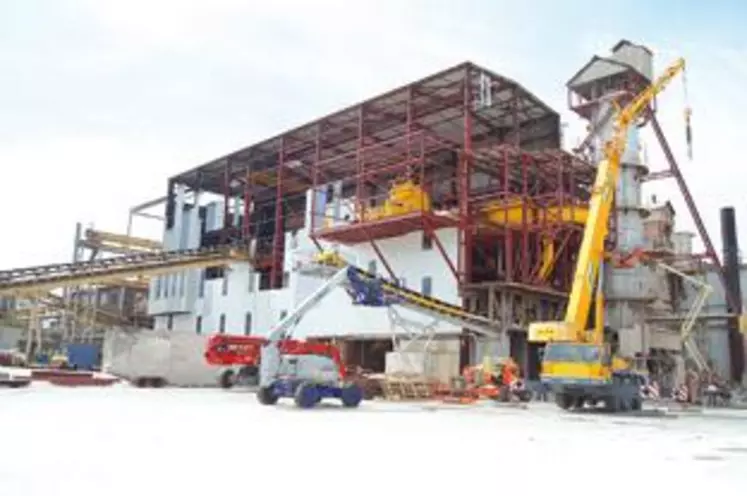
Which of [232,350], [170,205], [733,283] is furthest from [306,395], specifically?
[170,205]

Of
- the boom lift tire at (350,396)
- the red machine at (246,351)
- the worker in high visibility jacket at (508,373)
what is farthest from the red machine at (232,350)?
the worker in high visibility jacket at (508,373)

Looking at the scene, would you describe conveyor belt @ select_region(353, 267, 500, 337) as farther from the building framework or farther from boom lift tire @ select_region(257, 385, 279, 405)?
boom lift tire @ select_region(257, 385, 279, 405)

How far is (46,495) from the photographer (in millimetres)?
8109

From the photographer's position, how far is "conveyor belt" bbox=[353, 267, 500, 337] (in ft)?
105

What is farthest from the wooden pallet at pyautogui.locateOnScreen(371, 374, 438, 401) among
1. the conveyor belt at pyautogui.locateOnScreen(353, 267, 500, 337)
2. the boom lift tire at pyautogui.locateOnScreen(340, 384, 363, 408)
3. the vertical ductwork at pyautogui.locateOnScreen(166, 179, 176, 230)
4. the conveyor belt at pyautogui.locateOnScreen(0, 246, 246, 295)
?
the vertical ductwork at pyautogui.locateOnScreen(166, 179, 176, 230)

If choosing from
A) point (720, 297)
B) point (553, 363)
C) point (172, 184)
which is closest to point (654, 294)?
point (720, 297)

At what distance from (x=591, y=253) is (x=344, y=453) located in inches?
750

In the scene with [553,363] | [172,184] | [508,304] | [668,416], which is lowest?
[668,416]

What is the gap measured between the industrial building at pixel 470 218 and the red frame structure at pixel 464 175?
0.12 metres

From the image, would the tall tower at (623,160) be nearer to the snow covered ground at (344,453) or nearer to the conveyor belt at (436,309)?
the conveyor belt at (436,309)

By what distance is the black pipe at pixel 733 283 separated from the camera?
4562cm

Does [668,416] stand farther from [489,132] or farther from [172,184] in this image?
[172,184]

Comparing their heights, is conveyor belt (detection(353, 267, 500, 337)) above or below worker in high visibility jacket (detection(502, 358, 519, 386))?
above

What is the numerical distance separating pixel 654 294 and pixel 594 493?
3370 cm
